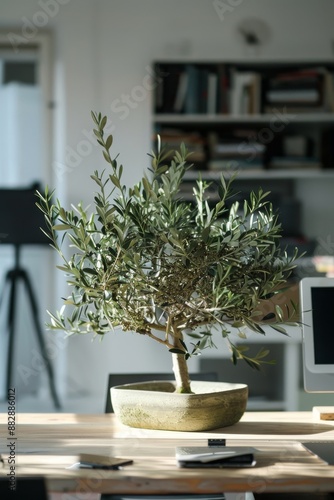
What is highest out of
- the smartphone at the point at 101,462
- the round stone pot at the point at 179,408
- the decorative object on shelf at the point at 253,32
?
the decorative object on shelf at the point at 253,32

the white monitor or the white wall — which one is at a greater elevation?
the white wall

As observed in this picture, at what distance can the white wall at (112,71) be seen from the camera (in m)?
6.10

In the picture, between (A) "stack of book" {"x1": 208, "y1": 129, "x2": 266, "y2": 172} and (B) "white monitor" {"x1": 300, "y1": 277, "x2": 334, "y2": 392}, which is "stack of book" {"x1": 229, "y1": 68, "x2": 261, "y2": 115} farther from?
(B) "white monitor" {"x1": 300, "y1": 277, "x2": 334, "y2": 392}

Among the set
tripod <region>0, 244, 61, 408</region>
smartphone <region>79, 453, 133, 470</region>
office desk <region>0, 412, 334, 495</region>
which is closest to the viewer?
office desk <region>0, 412, 334, 495</region>

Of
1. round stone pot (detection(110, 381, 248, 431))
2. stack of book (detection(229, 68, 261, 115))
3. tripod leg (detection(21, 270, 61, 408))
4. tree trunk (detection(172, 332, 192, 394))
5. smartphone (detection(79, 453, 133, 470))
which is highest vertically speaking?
stack of book (detection(229, 68, 261, 115))

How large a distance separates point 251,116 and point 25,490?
475 centimetres

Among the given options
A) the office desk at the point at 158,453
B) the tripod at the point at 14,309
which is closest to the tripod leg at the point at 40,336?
the tripod at the point at 14,309

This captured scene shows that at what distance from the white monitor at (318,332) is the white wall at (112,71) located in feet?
12.5

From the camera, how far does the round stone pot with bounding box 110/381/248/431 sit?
2.11m

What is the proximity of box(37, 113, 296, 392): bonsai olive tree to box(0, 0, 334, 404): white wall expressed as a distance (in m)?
4.02

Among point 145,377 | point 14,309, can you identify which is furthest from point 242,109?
point 145,377

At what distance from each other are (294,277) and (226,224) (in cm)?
388

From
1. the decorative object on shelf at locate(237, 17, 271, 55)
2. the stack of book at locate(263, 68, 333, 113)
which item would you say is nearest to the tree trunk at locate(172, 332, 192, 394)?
the stack of book at locate(263, 68, 333, 113)

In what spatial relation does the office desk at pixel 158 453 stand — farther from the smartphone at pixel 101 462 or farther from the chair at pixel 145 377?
the chair at pixel 145 377
